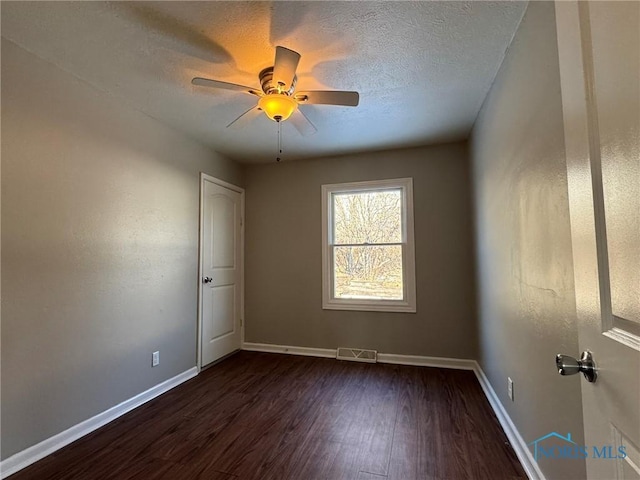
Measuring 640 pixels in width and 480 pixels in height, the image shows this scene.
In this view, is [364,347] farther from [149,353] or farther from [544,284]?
[544,284]

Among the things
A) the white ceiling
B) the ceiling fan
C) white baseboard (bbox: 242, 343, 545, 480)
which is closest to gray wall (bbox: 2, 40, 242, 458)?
the white ceiling

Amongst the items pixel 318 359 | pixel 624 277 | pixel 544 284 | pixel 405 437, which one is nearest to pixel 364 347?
pixel 318 359

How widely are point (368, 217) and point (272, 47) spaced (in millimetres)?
2351

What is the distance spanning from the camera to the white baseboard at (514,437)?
1649 mm

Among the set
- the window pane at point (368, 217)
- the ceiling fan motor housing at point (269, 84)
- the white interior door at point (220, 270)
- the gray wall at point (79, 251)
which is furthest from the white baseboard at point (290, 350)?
the ceiling fan motor housing at point (269, 84)

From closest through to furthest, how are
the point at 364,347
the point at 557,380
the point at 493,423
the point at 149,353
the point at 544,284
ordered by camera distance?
the point at 557,380 < the point at 544,284 < the point at 493,423 < the point at 149,353 < the point at 364,347

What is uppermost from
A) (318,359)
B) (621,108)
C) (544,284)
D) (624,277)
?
(621,108)

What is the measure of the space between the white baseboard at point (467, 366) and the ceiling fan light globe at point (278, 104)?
8.16 ft

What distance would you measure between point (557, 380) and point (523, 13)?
72.6 inches

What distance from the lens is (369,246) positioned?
381cm

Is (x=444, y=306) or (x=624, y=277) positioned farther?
(x=444, y=306)

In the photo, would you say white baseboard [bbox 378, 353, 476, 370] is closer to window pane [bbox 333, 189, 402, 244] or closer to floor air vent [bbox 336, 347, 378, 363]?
floor air vent [bbox 336, 347, 378, 363]

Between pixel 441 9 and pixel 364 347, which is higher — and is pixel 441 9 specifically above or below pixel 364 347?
above

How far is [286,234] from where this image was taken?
4.09 metres
